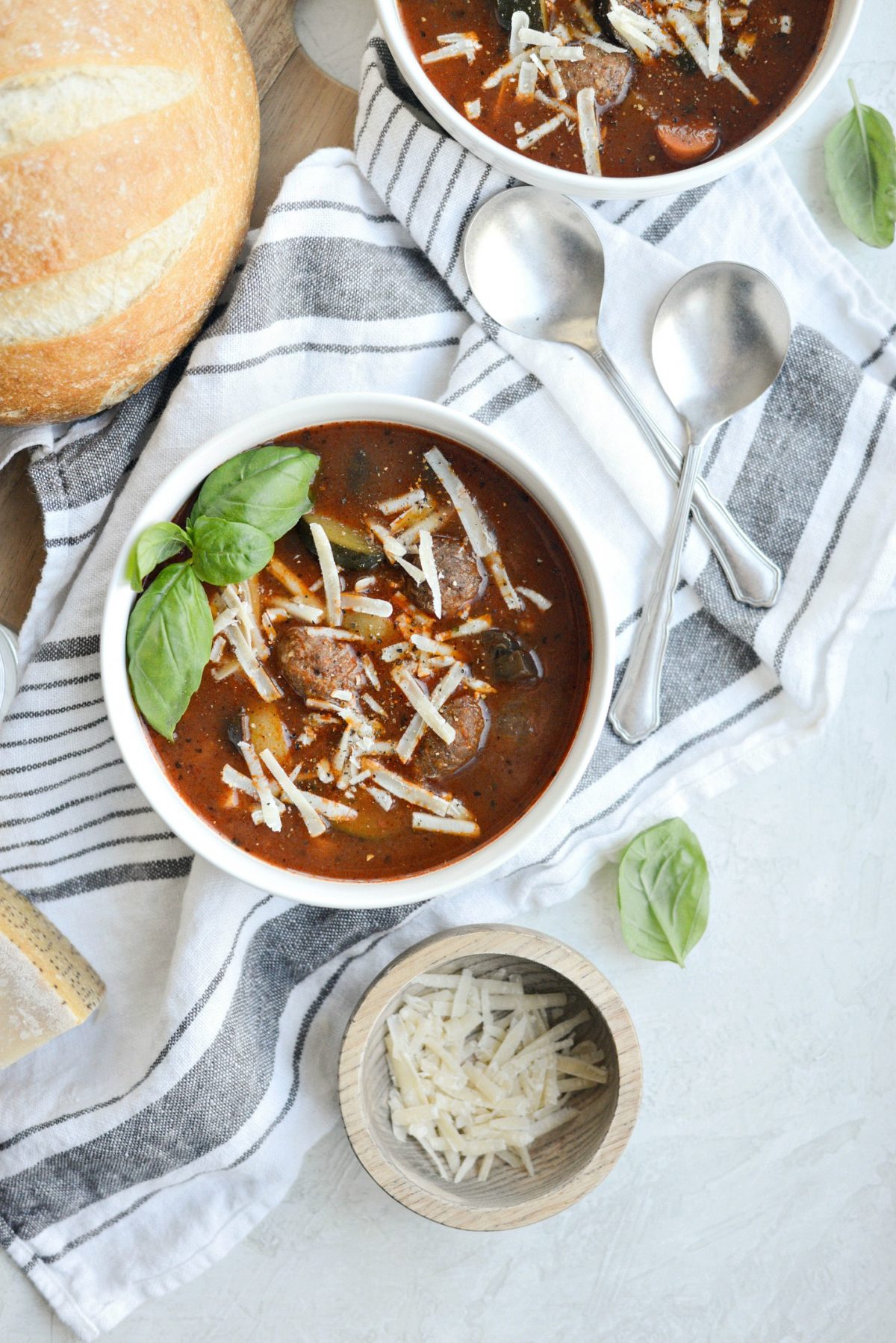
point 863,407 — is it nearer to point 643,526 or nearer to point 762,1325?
point 643,526

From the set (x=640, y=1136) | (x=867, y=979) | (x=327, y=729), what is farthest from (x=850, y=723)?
(x=327, y=729)

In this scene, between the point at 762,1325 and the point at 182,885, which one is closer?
the point at 182,885

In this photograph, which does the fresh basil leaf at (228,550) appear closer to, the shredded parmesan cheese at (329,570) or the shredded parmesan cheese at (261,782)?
the shredded parmesan cheese at (329,570)

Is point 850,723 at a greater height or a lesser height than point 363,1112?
greater

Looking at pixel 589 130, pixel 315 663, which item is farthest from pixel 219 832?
pixel 589 130

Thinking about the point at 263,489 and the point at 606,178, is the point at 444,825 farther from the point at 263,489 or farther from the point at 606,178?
the point at 606,178

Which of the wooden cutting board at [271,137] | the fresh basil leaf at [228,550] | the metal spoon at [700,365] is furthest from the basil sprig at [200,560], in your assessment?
the metal spoon at [700,365]

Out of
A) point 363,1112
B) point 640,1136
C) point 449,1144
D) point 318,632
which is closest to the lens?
→ point 318,632
